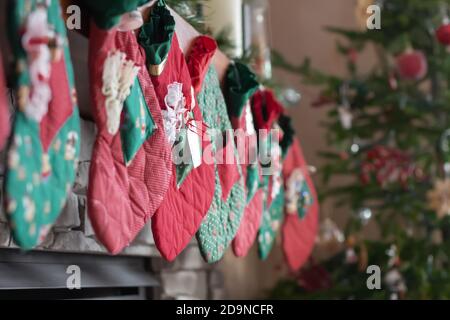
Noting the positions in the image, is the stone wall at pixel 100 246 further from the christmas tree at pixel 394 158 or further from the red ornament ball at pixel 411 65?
the red ornament ball at pixel 411 65

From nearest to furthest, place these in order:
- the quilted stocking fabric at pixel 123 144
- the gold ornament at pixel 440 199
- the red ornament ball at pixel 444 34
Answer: the quilted stocking fabric at pixel 123 144
the red ornament ball at pixel 444 34
the gold ornament at pixel 440 199

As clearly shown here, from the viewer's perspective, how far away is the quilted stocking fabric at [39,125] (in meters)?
0.80

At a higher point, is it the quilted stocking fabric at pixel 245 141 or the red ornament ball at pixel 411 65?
the red ornament ball at pixel 411 65

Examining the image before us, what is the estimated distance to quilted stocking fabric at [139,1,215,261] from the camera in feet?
3.84

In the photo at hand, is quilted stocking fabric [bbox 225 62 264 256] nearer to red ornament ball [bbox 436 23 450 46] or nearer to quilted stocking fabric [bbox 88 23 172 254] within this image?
quilted stocking fabric [bbox 88 23 172 254]

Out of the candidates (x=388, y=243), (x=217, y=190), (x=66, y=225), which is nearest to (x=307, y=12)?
(x=388, y=243)

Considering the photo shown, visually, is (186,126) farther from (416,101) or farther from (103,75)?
(416,101)

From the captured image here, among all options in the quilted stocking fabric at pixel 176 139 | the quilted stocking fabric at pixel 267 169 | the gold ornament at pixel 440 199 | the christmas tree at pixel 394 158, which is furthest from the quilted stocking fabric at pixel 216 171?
the gold ornament at pixel 440 199

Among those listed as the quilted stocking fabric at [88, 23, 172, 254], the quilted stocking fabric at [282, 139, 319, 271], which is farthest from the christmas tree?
the quilted stocking fabric at [88, 23, 172, 254]

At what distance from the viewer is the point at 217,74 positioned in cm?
159

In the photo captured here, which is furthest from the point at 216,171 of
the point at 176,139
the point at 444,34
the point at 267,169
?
the point at 444,34

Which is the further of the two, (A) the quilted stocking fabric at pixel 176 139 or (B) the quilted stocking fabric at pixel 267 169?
(B) the quilted stocking fabric at pixel 267 169

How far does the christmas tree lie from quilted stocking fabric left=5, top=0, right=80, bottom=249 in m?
1.61

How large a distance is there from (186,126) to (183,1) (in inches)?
14.0
